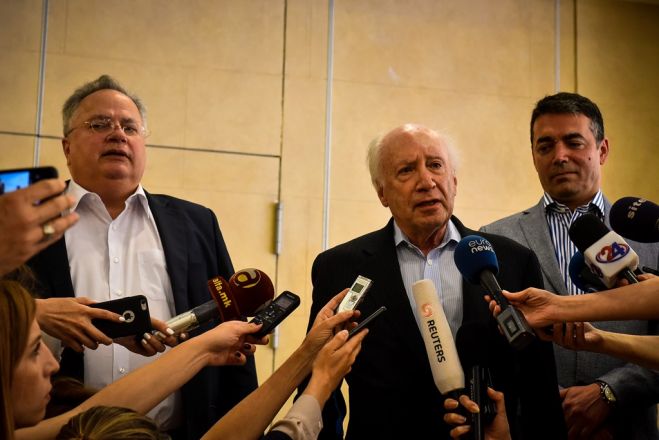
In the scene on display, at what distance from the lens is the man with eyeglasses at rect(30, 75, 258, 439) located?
2592 millimetres

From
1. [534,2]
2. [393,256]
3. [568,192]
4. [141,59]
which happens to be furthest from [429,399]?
[534,2]

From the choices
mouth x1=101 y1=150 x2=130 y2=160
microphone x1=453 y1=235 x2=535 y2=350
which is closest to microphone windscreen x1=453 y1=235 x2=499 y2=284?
microphone x1=453 y1=235 x2=535 y2=350

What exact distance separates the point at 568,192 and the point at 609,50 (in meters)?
2.82

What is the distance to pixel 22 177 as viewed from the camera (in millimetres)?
1694

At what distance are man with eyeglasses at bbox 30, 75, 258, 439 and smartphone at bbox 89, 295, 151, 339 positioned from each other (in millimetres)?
409

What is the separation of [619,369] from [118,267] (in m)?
1.77

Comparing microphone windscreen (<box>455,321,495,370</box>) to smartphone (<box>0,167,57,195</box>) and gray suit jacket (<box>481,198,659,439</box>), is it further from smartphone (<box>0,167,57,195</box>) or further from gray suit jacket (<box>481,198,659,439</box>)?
smartphone (<box>0,167,57,195</box>)

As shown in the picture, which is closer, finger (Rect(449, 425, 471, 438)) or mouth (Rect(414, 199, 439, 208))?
finger (Rect(449, 425, 471, 438))

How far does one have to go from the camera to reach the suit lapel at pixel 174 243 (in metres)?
2.69

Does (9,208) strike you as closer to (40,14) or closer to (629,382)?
(629,382)

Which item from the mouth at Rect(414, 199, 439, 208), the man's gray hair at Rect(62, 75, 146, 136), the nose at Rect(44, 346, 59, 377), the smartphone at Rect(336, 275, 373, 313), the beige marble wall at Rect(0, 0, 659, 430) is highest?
the beige marble wall at Rect(0, 0, 659, 430)

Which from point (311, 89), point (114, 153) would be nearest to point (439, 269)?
point (114, 153)

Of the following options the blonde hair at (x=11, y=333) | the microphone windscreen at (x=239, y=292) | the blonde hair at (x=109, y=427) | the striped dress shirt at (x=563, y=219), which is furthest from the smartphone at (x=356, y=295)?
the striped dress shirt at (x=563, y=219)

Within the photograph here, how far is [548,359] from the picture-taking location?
2412mm
